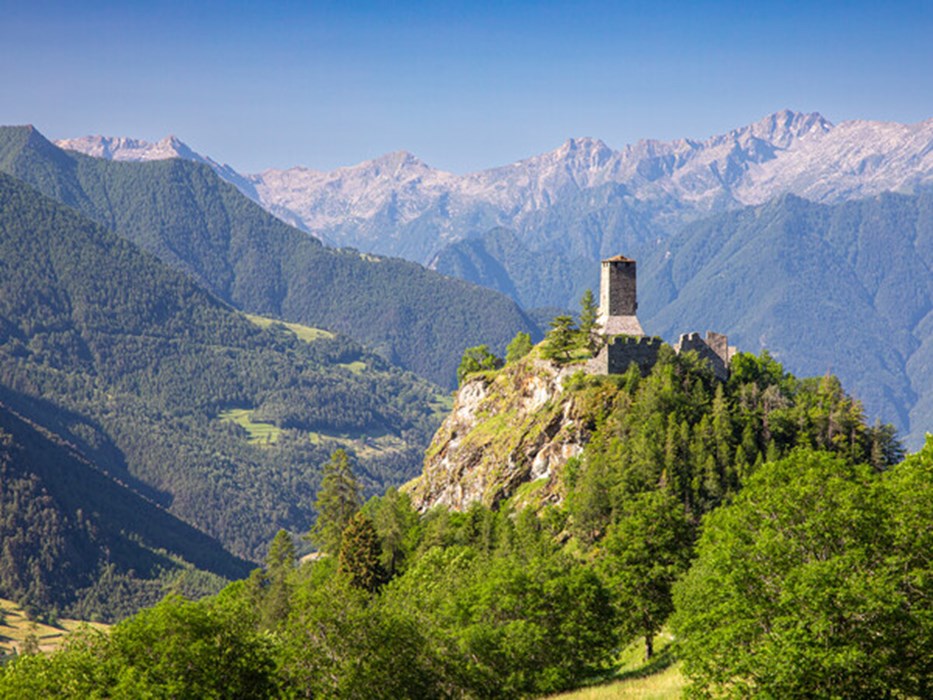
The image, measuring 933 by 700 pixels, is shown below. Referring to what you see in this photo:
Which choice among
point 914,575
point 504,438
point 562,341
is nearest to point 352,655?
point 914,575

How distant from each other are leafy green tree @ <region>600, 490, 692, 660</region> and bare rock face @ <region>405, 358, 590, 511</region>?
34406 mm

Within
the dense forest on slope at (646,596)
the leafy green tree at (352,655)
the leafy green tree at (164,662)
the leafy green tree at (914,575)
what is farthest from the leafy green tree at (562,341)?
the leafy green tree at (914,575)

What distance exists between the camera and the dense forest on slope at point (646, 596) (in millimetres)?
36688

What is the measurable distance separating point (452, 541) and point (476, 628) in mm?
47389

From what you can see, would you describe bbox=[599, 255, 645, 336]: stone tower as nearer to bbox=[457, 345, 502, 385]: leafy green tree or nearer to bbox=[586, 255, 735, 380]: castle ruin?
bbox=[586, 255, 735, 380]: castle ruin

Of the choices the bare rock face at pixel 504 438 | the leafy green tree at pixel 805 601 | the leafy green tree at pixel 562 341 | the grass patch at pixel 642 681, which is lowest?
the grass patch at pixel 642 681

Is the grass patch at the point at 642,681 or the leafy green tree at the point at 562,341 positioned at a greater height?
the leafy green tree at the point at 562,341

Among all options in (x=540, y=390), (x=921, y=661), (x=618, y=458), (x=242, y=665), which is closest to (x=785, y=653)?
(x=921, y=661)

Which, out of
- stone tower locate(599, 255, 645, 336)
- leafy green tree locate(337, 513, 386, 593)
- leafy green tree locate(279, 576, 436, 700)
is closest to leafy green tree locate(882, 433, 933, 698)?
leafy green tree locate(279, 576, 436, 700)

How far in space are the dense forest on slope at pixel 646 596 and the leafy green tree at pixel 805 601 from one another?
0.28 ft

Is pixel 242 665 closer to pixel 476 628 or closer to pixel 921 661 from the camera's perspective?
pixel 476 628

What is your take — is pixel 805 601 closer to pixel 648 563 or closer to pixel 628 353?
pixel 648 563

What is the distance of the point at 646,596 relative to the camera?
66.7 m

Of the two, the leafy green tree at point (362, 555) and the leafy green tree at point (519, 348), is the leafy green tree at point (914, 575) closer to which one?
the leafy green tree at point (362, 555)
